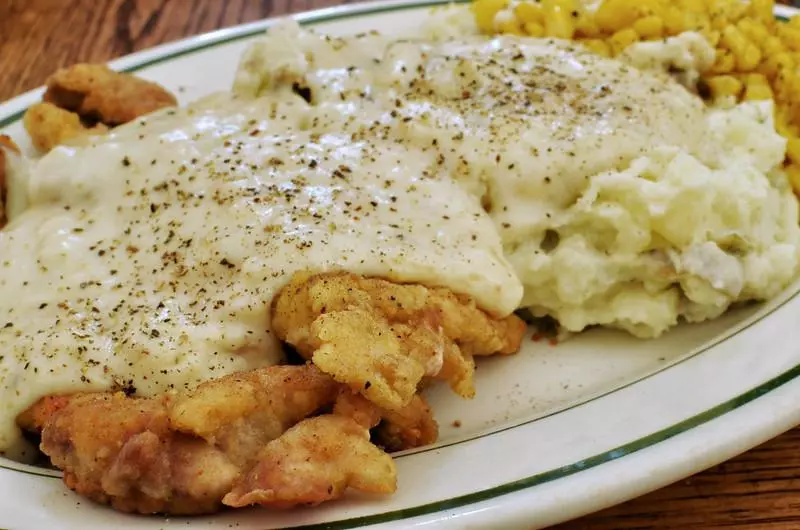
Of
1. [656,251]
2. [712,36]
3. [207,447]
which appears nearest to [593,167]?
[656,251]

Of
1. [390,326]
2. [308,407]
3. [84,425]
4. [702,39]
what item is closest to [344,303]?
[390,326]

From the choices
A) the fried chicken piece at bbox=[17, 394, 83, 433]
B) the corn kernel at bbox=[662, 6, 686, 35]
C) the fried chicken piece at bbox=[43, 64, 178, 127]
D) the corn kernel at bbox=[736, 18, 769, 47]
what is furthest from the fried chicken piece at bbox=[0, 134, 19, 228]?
the corn kernel at bbox=[736, 18, 769, 47]

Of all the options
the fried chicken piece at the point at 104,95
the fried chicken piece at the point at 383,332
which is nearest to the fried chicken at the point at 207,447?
the fried chicken piece at the point at 383,332

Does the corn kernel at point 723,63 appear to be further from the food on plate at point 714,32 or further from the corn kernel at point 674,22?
the corn kernel at point 674,22

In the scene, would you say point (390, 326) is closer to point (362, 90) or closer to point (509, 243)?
point (509, 243)

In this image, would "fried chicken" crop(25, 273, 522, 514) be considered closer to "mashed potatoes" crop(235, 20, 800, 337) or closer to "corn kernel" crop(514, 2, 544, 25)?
"mashed potatoes" crop(235, 20, 800, 337)

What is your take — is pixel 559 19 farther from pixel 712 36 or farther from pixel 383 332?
pixel 383 332
